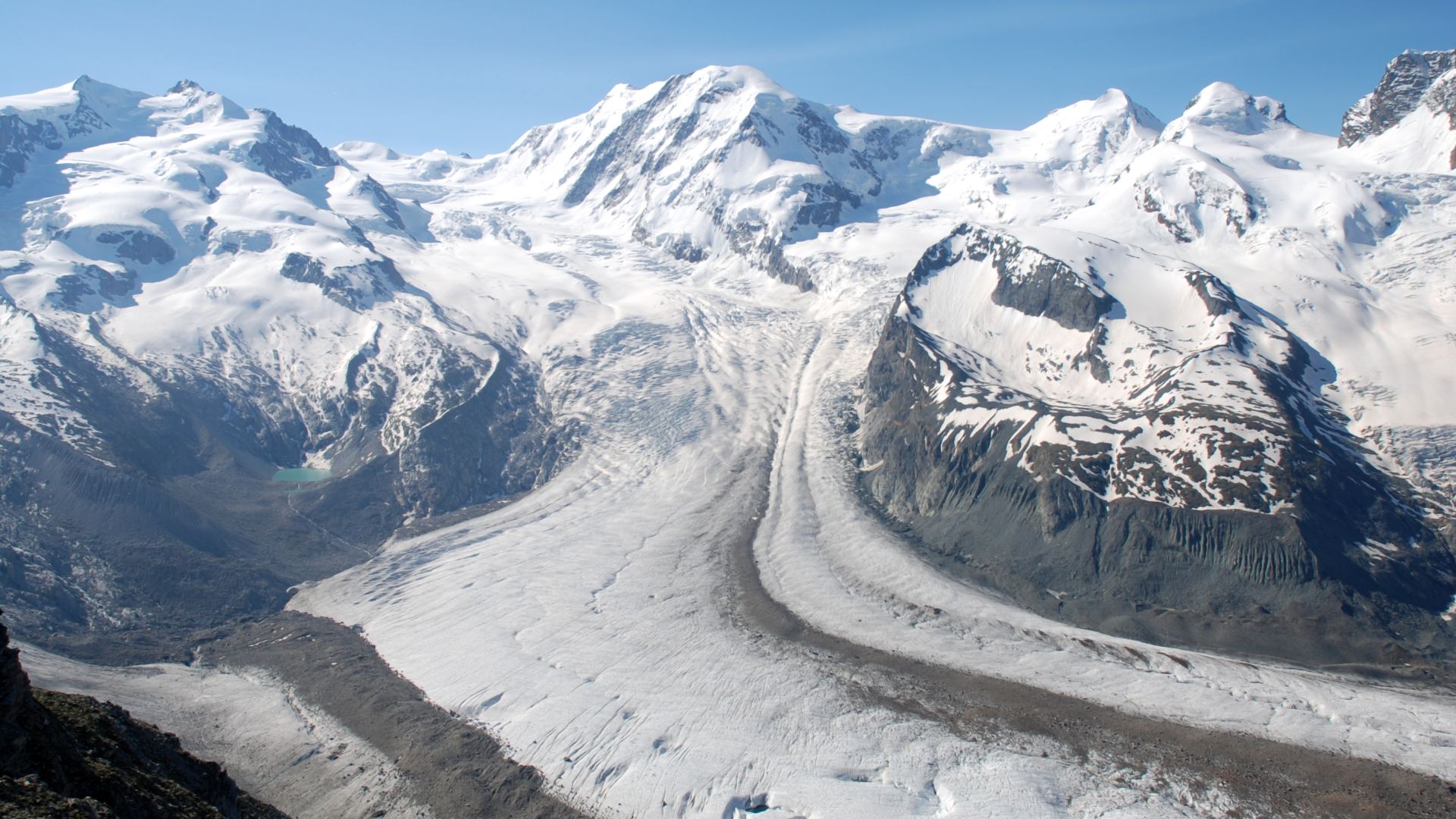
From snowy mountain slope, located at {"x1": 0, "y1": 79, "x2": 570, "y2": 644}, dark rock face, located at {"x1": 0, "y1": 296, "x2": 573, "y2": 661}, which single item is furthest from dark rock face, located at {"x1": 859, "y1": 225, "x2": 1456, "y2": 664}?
snowy mountain slope, located at {"x1": 0, "y1": 79, "x2": 570, "y2": 644}

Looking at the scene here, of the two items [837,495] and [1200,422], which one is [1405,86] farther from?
[837,495]

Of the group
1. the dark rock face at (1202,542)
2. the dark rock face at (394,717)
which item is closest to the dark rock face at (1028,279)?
the dark rock face at (1202,542)

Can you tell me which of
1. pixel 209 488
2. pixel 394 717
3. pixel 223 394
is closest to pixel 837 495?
pixel 394 717

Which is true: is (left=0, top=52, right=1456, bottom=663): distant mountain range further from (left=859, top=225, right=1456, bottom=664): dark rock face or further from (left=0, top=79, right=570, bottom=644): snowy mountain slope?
(left=0, top=79, right=570, bottom=644): snowy mountain slope

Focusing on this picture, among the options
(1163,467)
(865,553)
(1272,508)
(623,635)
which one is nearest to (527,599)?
(623,635)

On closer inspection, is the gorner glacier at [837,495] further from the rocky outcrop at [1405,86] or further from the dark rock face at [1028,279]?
the rocky outcrop at [1405,86]

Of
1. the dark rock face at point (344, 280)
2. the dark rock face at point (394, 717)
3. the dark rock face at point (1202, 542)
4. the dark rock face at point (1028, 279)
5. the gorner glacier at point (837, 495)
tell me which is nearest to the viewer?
the dark rock face at point (394, 717)

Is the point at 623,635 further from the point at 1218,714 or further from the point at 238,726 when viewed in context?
the point at 1218,714
